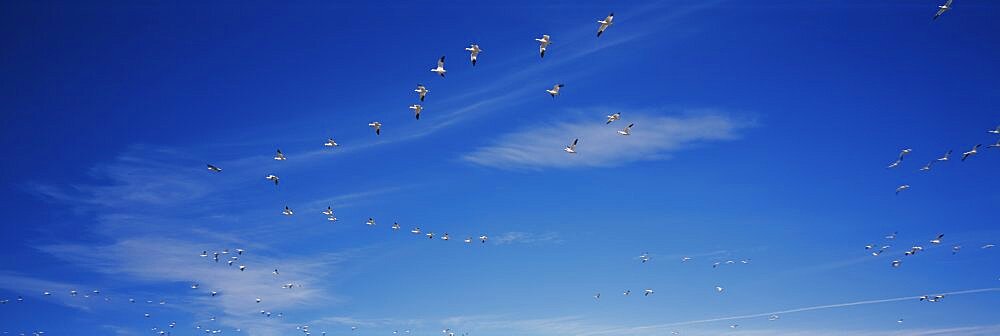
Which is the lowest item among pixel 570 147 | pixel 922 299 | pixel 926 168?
pixel 922 299

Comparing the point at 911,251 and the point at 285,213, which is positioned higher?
the point at 285,213

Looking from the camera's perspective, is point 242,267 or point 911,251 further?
point 242,267

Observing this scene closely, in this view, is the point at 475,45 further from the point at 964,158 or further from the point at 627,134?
the point at 964,158

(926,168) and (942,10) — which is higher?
(942,10)

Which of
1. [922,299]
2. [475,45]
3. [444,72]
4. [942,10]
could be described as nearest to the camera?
[942,10]

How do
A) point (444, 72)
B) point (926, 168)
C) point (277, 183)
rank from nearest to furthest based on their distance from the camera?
point (444, 72), point (926, 168), point (277, 183)

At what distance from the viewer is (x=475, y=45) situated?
61.2m

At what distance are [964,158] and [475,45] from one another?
55235 mm

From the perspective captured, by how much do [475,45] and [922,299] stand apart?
8390cm

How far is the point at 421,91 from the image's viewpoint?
65938 mm

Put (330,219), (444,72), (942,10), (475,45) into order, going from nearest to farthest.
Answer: (942,10), (475,45), (444,72), (330,219)

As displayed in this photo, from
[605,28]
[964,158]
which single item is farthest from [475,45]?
[964,158]

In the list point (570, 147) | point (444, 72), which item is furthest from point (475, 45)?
point (570, 147)

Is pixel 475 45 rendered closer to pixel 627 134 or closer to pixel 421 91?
pixel 421 91
